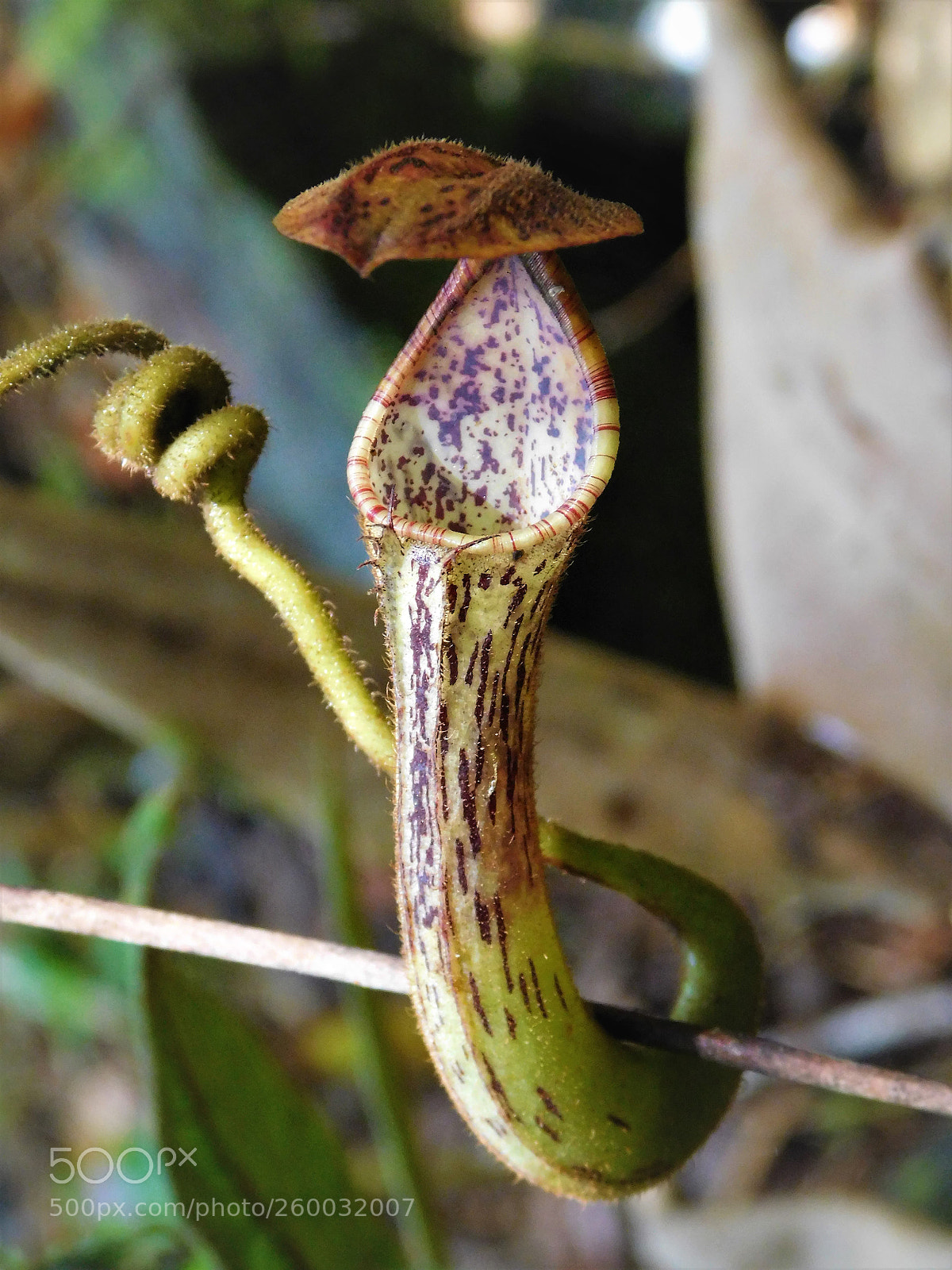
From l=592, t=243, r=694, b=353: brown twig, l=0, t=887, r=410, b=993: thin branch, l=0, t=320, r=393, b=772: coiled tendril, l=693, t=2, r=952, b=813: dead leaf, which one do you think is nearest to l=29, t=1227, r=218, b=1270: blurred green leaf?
l=0, t=887, r=410, b=993: thin branch

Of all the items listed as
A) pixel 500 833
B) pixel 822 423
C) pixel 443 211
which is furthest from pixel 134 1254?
pixel 822 423

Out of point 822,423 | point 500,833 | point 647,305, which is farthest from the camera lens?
point 647,305

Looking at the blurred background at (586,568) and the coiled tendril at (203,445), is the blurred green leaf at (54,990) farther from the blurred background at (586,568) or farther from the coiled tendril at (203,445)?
the coiled tendril at (203,445)

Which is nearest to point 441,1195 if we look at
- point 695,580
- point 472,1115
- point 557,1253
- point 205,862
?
point 557,1253

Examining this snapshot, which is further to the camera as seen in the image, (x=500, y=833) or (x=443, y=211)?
(x=500, y=833)

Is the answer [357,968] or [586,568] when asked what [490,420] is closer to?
[357,968]

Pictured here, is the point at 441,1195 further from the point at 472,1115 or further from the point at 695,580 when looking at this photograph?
the point at 472,1115
